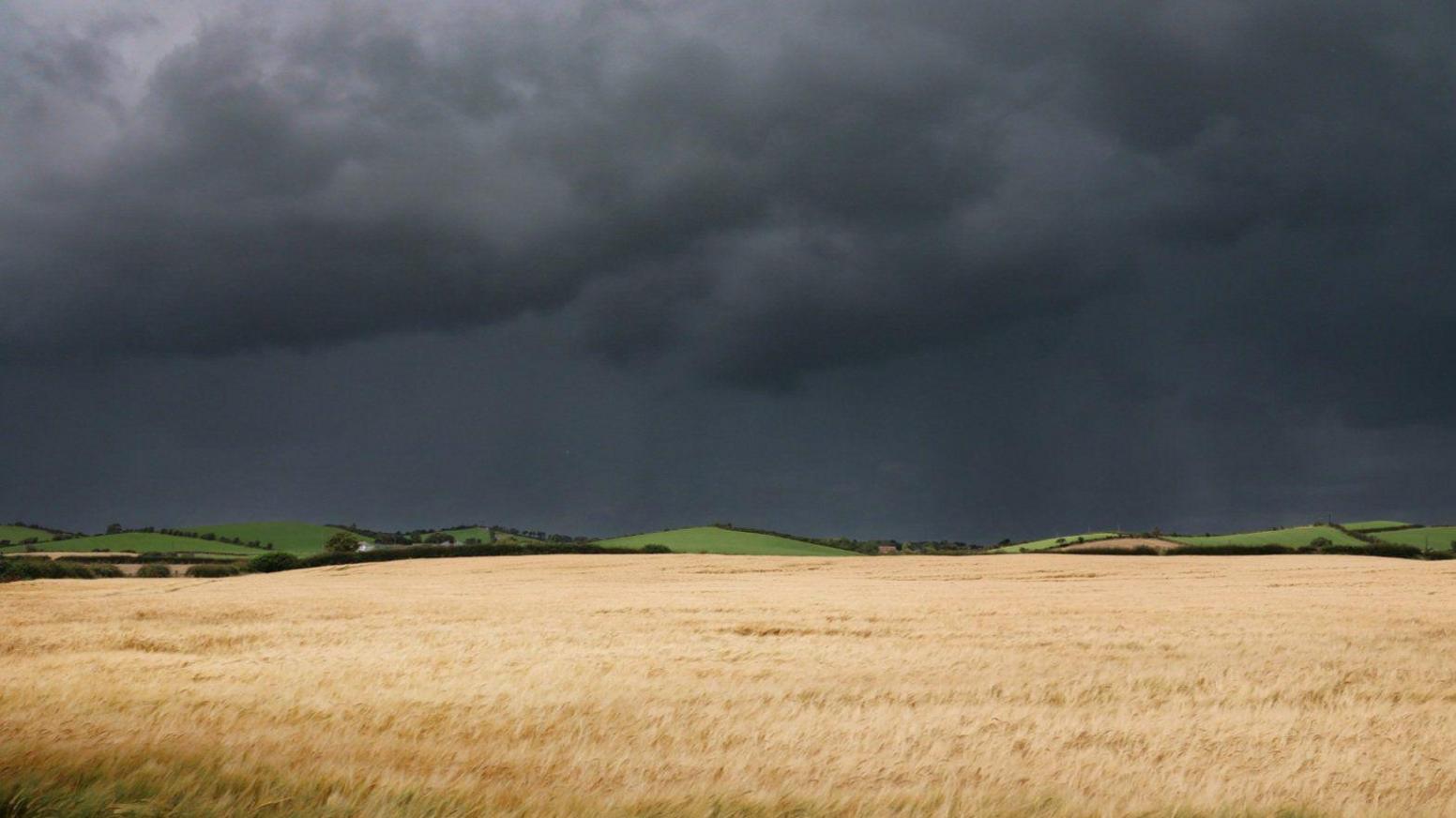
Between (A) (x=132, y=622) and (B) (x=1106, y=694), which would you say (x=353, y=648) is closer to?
(A) (x=132, y=622)

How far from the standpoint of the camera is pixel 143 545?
364ft

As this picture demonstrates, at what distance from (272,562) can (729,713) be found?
8222 cm

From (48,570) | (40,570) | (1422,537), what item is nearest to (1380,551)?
(1422,537)

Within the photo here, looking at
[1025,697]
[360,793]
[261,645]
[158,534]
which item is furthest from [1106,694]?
[158,534]

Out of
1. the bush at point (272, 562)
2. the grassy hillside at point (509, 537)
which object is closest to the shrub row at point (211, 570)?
the bush at point (272, 562)

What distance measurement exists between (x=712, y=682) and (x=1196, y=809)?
Answer: 7.78m

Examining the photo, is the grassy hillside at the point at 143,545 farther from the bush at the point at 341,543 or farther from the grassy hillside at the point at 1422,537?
the grassy hillside at the point at 1422,537

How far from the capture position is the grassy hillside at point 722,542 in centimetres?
10325

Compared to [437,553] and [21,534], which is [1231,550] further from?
[21,534]

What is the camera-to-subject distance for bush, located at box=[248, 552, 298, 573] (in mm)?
83062

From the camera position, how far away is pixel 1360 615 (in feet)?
91.4

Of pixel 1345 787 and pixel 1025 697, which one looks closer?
pixel 1345 787

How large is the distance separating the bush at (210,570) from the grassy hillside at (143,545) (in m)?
25.9

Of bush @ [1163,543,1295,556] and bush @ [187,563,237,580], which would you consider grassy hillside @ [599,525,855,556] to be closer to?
bush @ [1163,543,1295,556]
